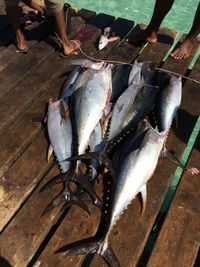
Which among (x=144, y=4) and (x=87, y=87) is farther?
(x=144, y=4)

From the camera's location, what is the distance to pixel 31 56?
475 centimetres

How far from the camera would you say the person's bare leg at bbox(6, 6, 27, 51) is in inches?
181

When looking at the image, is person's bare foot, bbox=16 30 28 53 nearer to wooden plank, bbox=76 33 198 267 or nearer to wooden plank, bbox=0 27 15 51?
wooden plank, bbox=0 27 15 51

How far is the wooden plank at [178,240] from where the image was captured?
2865 millimetres

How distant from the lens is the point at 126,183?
3.06 meters

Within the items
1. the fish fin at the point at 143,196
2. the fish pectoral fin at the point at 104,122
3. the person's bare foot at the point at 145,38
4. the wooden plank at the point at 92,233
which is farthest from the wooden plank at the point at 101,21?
the wooden plank at the point at 92,233

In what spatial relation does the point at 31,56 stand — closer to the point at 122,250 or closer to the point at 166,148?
the point at 166,148

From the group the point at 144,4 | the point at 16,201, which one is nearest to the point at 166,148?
the point at 16,201

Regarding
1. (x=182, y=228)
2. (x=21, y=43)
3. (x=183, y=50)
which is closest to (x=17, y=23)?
(x=21, y=43)

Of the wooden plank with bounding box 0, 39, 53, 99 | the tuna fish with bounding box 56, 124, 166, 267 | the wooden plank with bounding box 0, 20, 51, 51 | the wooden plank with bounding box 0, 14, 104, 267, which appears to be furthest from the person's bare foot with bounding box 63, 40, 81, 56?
the wooden plank with bounding box 0, 14, 104, 267

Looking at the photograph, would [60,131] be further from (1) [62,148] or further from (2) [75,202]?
(2) [75,202]

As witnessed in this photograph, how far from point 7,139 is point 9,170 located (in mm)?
404

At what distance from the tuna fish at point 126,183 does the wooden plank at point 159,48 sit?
169 cm

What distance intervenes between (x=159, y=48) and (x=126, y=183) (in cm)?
261
